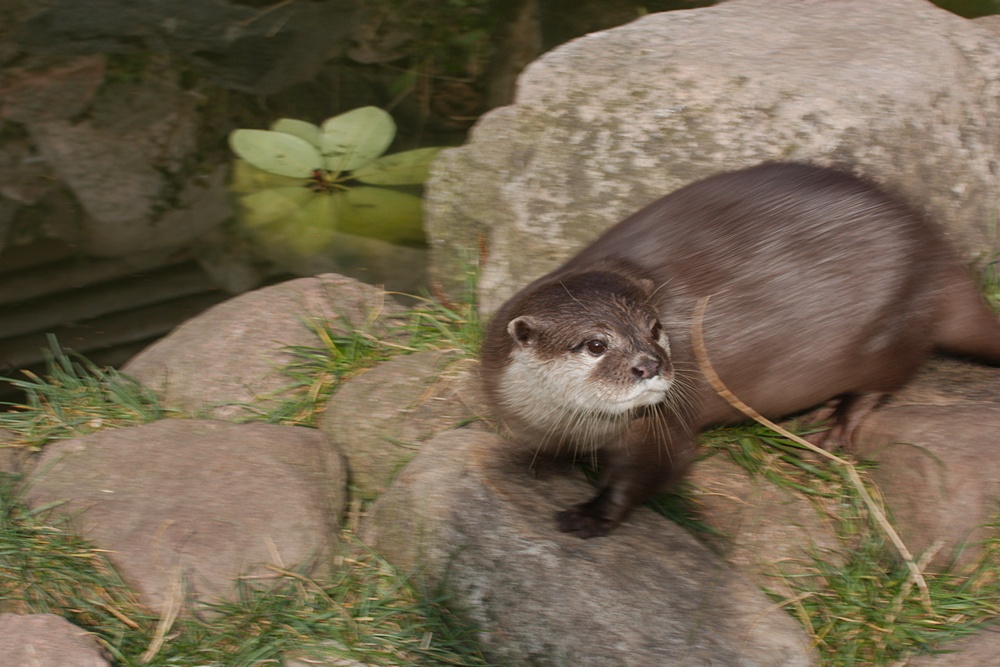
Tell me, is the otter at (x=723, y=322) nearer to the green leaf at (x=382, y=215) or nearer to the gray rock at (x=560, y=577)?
the gray rock at (x=560, y=577)

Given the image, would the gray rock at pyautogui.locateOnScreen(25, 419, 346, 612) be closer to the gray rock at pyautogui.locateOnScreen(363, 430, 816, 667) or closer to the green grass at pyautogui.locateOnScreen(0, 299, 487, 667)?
the green grass at pyautogui.locateOnScreen(0, 299, 487, 667)

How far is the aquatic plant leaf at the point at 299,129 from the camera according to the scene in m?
5.25

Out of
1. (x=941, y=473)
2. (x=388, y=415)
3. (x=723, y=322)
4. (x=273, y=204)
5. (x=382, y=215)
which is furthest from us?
(x=273, y=204)

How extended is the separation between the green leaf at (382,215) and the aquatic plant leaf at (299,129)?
1.30 ft

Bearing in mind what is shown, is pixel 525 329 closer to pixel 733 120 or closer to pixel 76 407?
pixel 733 120

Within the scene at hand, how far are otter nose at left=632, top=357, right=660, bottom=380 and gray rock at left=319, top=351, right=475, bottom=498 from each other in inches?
31.3

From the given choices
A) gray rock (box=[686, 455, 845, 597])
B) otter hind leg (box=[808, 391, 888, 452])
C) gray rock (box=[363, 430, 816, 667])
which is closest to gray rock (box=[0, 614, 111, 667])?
gray rock (box=[363, 430, 816, 667])

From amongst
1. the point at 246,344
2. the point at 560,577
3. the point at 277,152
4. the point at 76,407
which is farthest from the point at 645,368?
the point at 277,152

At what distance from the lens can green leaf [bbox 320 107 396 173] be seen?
513 centimetres

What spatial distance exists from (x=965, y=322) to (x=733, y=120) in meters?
0.97

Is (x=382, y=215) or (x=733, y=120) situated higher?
(x=733, y=120)

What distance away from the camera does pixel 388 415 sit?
3068mm

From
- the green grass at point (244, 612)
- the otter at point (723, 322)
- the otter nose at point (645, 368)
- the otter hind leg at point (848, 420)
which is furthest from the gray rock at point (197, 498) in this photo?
the otter hind leg at point (848, 420)

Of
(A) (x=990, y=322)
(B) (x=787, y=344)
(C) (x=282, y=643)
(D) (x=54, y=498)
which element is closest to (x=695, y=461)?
(B) (x=787, y=344)
